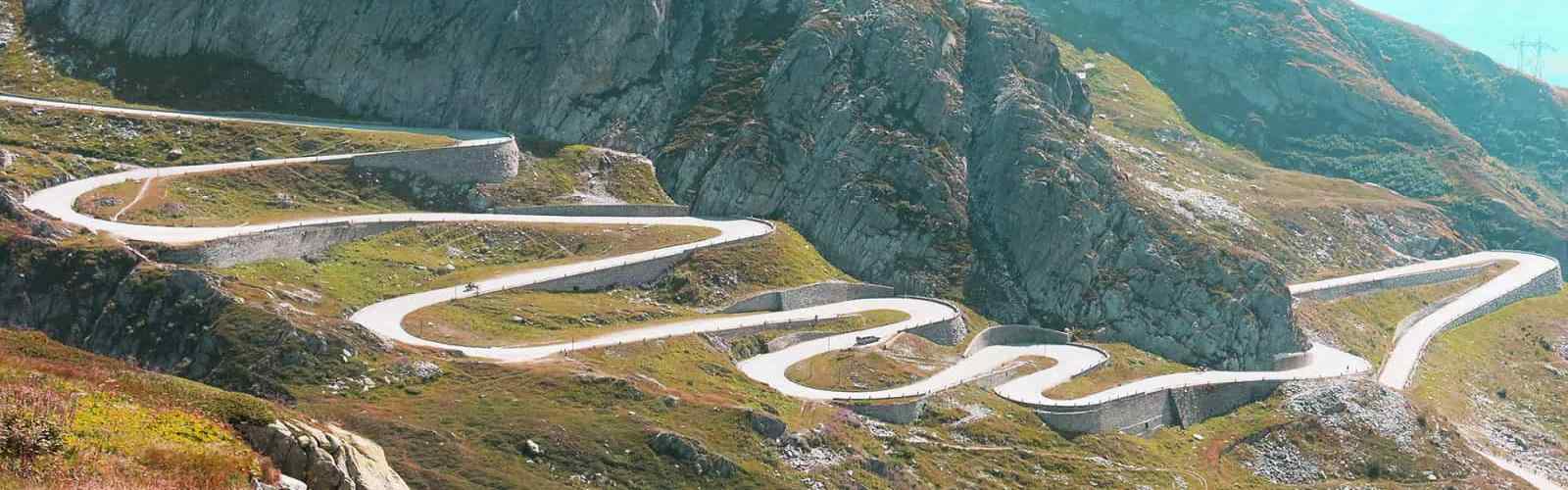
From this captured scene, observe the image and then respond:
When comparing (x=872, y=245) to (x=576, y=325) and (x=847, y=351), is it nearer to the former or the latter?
(x=847, y=351)

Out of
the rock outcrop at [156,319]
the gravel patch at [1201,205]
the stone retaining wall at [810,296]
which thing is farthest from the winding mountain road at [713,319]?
the gravel patch at [1201,205]

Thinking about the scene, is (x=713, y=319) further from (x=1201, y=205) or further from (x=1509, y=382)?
(x=1509, y=382)

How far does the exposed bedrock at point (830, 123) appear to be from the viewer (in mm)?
130000

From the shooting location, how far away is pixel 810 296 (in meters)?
116

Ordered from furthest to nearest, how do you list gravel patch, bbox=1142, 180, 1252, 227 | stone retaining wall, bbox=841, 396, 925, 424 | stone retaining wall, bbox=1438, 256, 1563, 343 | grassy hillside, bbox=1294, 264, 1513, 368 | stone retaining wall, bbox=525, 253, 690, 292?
stone retaining wall, bbox=1438, 256, 1563, 343 < gravel patch, bbox=1142, 180, 1252, 227 < grassy hillside, bbox=1294, 264, 1513, 368 < stone retaining wall, bbox=525, 253, 690, 292 < stone retaining wall, bbox=841, 396, 925, 424

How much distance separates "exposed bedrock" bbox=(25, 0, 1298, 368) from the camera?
130000mm

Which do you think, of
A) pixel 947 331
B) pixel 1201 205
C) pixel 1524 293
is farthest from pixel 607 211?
pixel 1524 293

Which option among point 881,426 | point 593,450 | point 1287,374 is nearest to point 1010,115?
point 1287,374

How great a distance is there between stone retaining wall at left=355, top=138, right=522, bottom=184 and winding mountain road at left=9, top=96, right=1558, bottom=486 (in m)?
2.87

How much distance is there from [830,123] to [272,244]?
59.0 meters

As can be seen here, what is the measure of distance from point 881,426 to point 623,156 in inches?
2193

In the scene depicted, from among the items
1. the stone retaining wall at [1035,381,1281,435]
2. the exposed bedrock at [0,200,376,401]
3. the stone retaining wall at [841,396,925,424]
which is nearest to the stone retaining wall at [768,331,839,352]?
the stone retaining wall at [841,396,925,424]

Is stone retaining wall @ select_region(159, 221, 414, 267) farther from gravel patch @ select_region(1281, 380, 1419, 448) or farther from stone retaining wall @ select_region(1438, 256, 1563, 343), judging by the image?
stone retaining wall @ select_region(1438, 256, 1563, 343)

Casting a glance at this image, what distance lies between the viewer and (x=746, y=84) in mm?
144750
